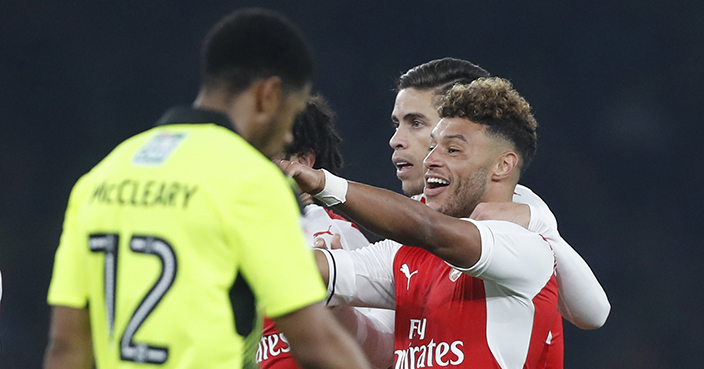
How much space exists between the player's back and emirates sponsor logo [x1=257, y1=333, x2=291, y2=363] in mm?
1568

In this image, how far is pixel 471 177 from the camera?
9.39 ft

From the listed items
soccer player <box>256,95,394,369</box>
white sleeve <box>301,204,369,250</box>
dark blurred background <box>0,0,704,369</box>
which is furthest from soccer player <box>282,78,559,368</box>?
dark blurred background <box>0,0,704,369</box>

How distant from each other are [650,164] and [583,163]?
0.58 meters

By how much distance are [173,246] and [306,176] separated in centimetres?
98

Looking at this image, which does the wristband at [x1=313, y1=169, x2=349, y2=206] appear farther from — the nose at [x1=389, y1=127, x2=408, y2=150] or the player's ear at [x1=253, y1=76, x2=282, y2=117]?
the nose at [x1=389, y1=127, x2=408, y2=150]

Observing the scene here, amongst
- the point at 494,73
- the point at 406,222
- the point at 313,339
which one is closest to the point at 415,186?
the point at 406,222

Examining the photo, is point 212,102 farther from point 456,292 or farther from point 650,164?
point 650,164

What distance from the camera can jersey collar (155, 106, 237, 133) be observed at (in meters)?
1.54

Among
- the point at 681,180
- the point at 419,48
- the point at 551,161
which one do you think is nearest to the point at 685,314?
the point at 681,180

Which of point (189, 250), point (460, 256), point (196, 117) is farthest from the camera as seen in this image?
point (460, 256)

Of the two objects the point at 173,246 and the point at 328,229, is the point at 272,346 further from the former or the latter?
the point at 173,246

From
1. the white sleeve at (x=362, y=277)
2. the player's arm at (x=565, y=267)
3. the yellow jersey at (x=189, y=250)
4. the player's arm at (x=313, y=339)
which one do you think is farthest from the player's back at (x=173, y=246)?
the player's arm at (x=565, y=267)

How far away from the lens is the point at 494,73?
23.6ft

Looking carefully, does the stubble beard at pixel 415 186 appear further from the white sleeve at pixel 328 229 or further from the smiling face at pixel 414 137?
the white sleeve at pixel 328 229
